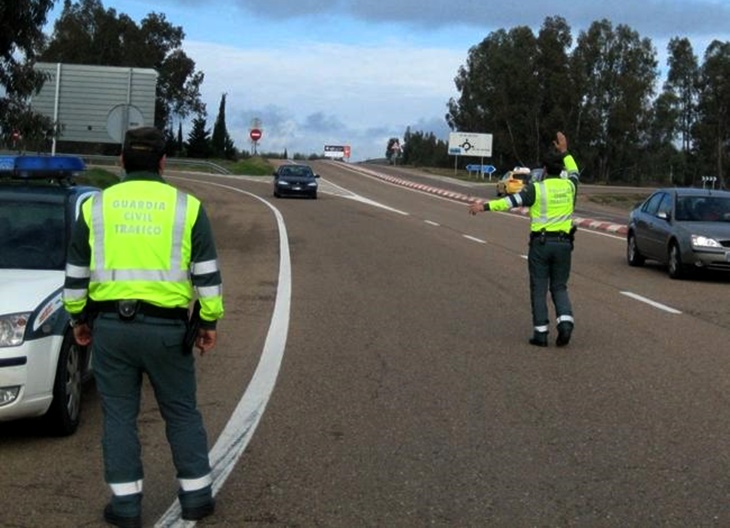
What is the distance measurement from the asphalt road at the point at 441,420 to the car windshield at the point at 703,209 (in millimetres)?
3185

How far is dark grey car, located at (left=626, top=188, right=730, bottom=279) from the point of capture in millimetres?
15812

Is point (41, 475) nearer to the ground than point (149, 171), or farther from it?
nearer to the ground

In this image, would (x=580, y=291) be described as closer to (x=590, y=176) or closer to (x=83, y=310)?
(x=83, y=310)

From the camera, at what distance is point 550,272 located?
9.98 metres

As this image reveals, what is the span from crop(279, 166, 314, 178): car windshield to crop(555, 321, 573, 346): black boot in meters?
33.2

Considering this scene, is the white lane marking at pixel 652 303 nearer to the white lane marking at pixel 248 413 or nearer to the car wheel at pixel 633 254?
the car wheel at pixel 633 254

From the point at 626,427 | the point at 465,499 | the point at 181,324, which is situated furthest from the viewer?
the point at 626,427

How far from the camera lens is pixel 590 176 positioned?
367 feet

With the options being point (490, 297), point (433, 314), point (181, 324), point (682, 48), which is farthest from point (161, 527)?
point (682, 48)

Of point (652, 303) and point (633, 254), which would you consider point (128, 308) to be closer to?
point (652, 303)

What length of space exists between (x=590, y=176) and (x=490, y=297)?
10203 cm

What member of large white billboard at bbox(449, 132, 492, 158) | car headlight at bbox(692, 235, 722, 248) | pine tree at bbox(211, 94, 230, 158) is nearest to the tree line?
large white billboard at bbox(449, 132, 492, 158)

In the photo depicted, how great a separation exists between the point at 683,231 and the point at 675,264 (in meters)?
0.56

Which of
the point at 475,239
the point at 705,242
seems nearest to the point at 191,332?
the point at 705,242
